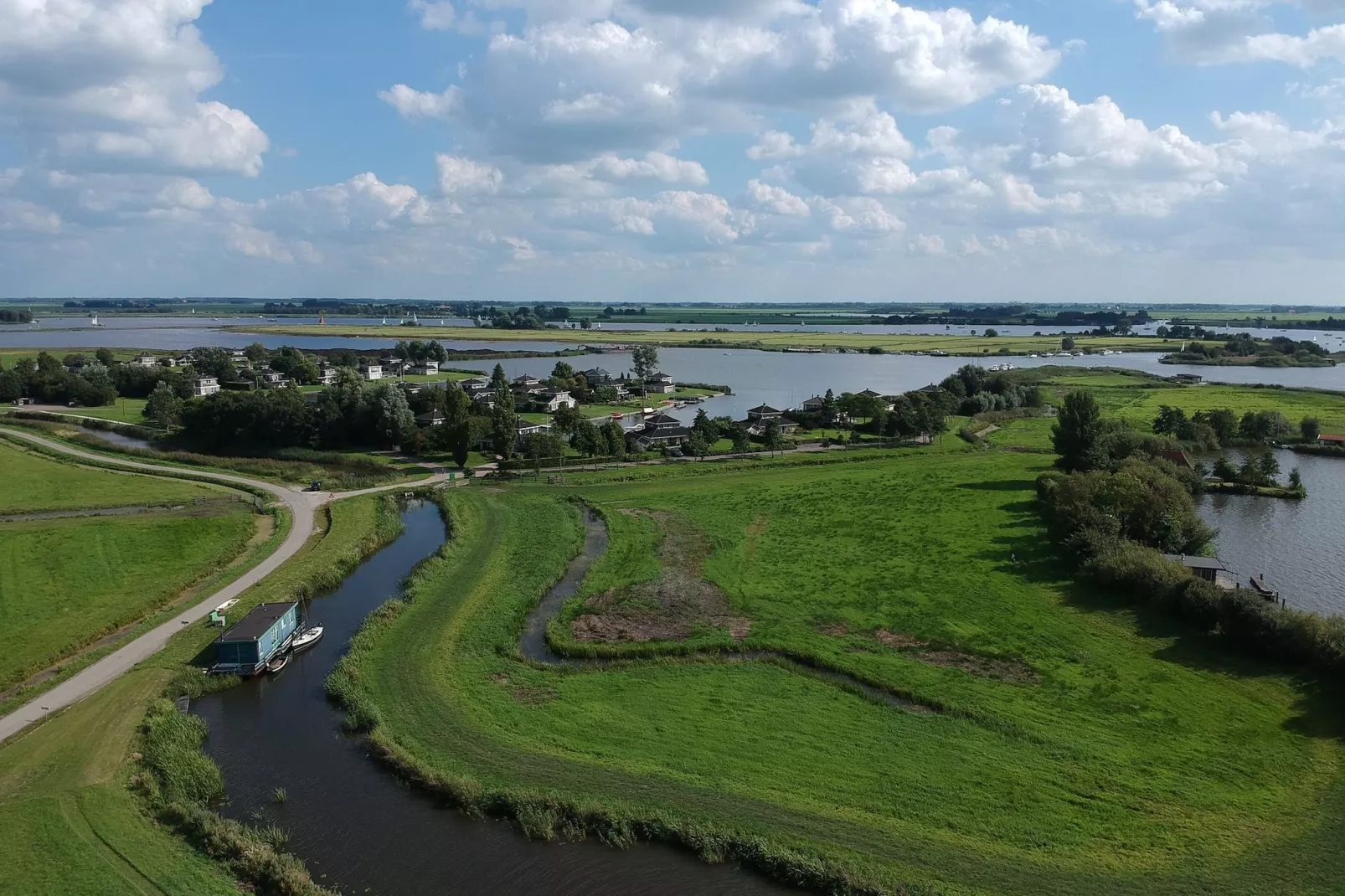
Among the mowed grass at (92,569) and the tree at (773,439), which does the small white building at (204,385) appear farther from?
the tree at (773,439)

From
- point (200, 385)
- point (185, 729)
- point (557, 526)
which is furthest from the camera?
point (200, 385)

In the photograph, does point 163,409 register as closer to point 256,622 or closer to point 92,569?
point 92,569

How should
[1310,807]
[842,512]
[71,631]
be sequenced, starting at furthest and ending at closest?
[842,512]
[71,631]
[1310,807]

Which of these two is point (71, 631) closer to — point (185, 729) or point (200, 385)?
point (185, 729)

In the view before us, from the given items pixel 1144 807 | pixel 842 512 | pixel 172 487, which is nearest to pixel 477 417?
pixel 172 487

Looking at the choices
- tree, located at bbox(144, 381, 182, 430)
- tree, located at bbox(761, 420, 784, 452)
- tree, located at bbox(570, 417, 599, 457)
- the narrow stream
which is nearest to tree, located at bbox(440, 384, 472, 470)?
tree, located at bbox(570, 417, 599, 457)

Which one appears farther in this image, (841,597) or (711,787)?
(841,597)

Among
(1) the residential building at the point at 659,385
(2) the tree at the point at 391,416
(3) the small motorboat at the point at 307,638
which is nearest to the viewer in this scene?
(3) the small motorboat at the point at 307,638

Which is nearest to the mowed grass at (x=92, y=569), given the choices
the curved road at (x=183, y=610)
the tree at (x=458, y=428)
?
the curved road at (x=183, y=610)
